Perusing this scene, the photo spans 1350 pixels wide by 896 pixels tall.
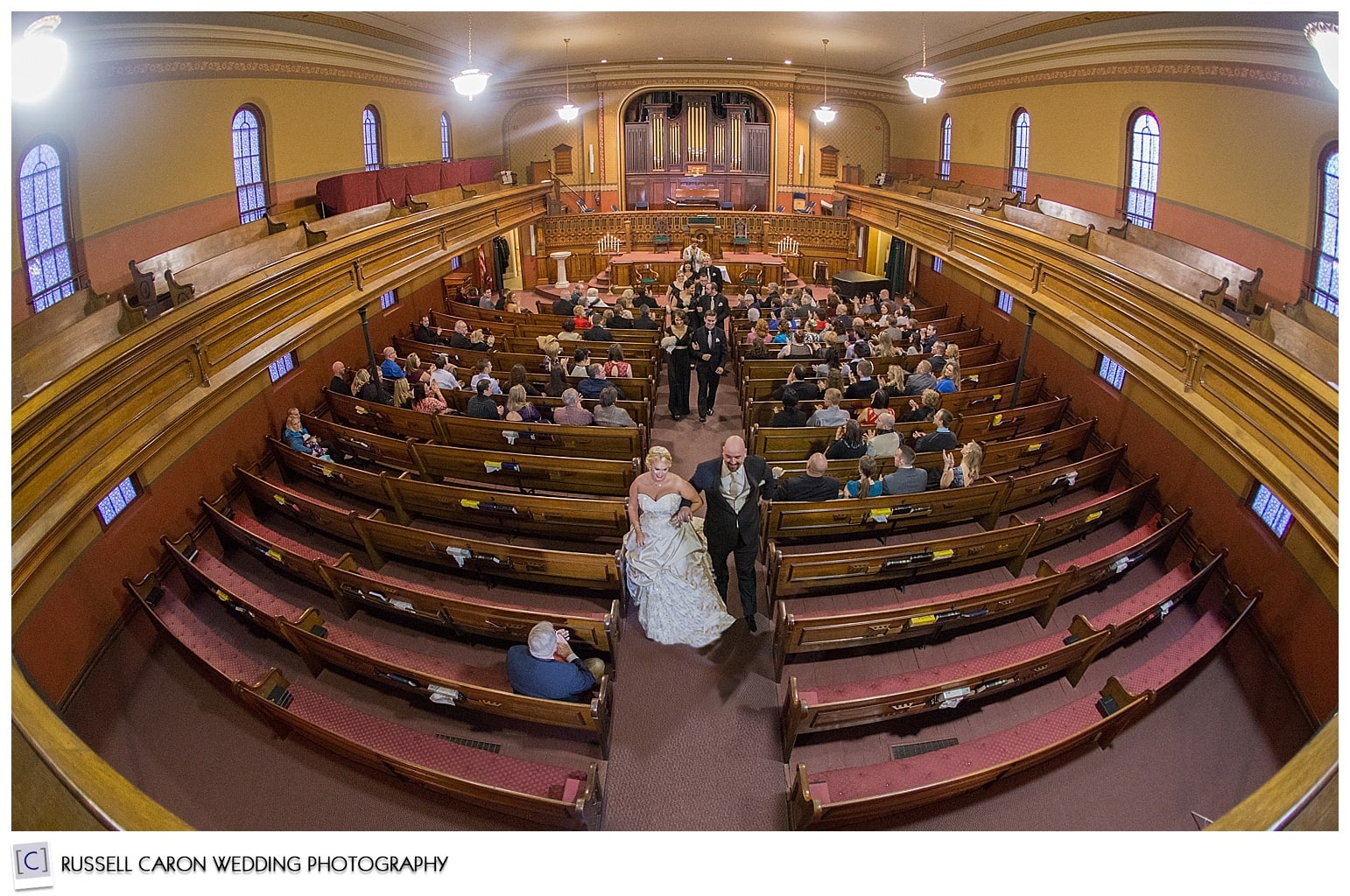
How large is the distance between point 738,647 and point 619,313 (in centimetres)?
895

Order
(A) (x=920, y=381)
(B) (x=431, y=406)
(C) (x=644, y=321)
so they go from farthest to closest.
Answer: (C) (x=644, y=321) < (A) (x=920, y=381) < (B) (x=431, y=406)

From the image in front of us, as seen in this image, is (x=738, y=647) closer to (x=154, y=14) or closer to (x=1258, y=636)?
(x=1258, y=636)

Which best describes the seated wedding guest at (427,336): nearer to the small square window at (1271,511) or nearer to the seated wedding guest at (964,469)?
the seated wedding guest at (964,469)

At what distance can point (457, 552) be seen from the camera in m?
5.93

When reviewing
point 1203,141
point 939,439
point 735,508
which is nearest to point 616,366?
point 939,439

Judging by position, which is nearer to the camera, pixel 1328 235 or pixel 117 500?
pixel 117 500

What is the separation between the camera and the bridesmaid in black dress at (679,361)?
9867mm

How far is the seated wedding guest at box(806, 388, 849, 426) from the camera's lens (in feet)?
26.8

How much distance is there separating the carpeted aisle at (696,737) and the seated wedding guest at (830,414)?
2684 millimetres

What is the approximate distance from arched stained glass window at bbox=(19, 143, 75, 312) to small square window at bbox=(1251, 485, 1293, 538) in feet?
34.5

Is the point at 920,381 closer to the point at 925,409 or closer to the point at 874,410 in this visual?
the point at 925,409

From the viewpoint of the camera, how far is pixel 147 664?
5.60 meters
